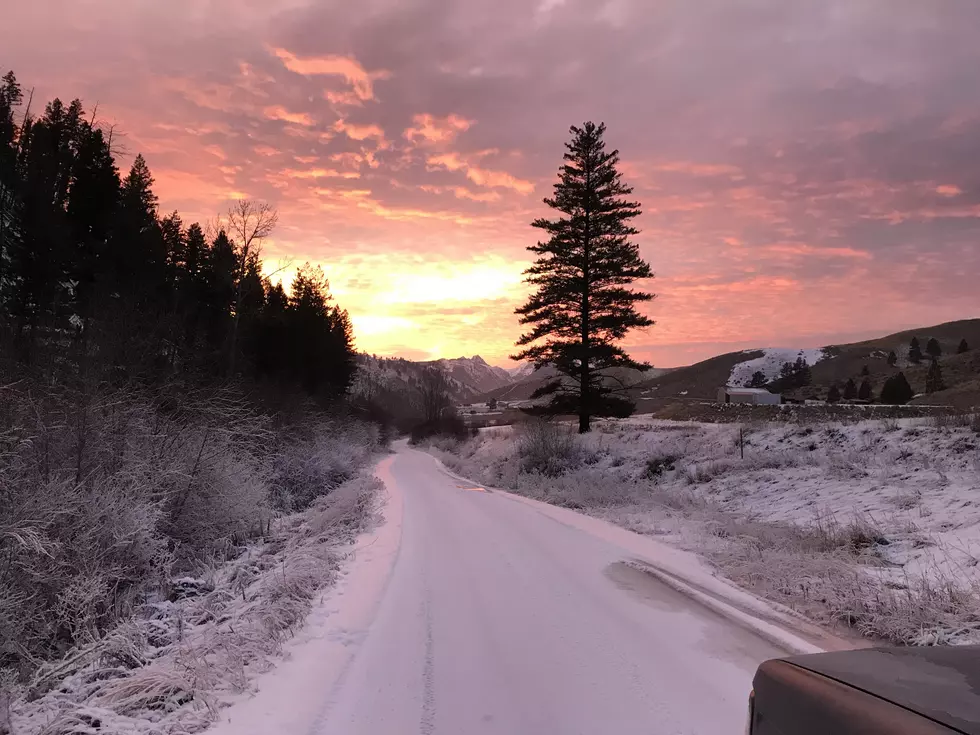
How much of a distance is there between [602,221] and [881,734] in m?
27.0

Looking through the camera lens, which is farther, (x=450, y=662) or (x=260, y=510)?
(x=260, y=510)

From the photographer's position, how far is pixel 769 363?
599ft

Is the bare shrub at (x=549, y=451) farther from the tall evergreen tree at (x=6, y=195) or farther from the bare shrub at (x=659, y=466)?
the tall evergreen tree at (x=6, y=195)

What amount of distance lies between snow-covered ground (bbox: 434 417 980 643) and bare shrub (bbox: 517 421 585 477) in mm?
193

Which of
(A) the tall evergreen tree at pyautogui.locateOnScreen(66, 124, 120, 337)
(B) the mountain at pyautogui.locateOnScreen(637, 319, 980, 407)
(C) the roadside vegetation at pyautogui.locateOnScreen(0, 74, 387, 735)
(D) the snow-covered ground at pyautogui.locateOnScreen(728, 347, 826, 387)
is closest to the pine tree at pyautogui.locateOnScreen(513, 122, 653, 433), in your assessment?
(C) the roadside vegetation at pyautogui.locateOnScreen(0, 74, 387, 735)

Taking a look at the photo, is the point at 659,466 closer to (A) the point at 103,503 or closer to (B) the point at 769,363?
(A) the point at 103,503

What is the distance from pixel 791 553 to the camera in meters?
8.05

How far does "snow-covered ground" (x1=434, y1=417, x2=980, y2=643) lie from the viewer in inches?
236

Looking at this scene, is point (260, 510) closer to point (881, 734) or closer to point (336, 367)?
point (881, 734)

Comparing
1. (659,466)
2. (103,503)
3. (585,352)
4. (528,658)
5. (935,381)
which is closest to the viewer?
(528,658)

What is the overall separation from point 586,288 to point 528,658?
2295cm

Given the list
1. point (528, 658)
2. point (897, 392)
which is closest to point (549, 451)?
point (528, 658)

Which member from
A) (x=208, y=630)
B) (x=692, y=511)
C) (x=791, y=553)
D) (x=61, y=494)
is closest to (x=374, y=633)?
(x=208, y=630)

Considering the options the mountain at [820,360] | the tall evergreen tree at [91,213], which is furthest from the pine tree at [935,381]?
the mountain at [820,360]
